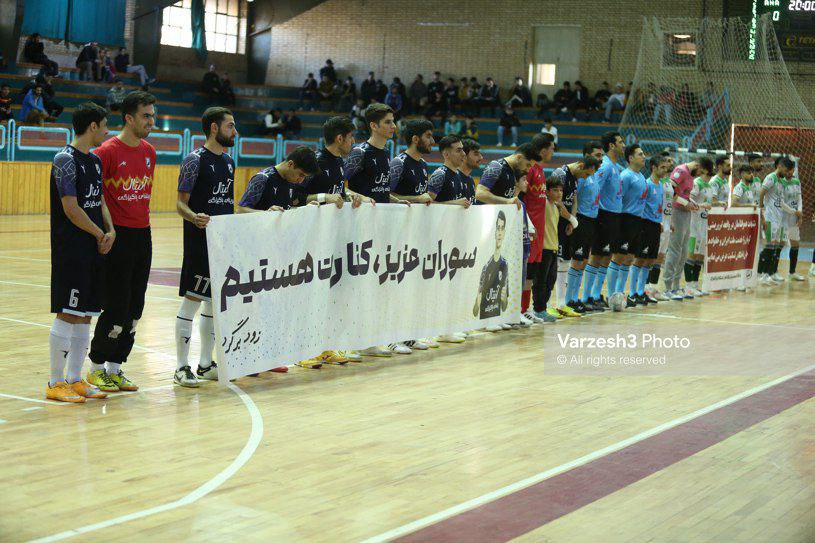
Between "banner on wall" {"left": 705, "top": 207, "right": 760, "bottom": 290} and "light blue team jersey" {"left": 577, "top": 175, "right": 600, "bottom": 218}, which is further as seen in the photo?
"banner on wall" {"left": 705, "top": 207, "right": 760, "bottom": 290}

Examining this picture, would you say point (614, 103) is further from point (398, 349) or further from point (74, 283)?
point (74, 283)

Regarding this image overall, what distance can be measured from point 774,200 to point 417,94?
65.7ft

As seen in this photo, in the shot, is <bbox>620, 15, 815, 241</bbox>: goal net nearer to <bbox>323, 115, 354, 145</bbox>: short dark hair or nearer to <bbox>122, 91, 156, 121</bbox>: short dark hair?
<bbox>323, 115, 354, 145</bbox>: short dark hair

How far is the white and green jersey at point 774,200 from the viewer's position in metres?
18.2

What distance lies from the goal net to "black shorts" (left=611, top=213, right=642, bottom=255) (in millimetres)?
7734

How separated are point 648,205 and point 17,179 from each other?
1643 centimetres

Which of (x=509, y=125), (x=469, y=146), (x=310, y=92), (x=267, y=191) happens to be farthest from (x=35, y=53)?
(x=267, y=191)

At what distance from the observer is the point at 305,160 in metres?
8.23

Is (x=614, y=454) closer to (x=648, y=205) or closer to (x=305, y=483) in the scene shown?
(x=305, y=483)

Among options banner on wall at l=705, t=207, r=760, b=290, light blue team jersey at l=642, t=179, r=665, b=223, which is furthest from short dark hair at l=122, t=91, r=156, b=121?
banner on wall at l=705, t=207, r=760, b=290

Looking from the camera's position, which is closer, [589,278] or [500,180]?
[500,180]

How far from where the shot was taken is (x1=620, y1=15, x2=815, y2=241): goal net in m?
21.9

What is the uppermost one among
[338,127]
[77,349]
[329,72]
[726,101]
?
[329,72]

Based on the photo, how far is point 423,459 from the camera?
6086mm
